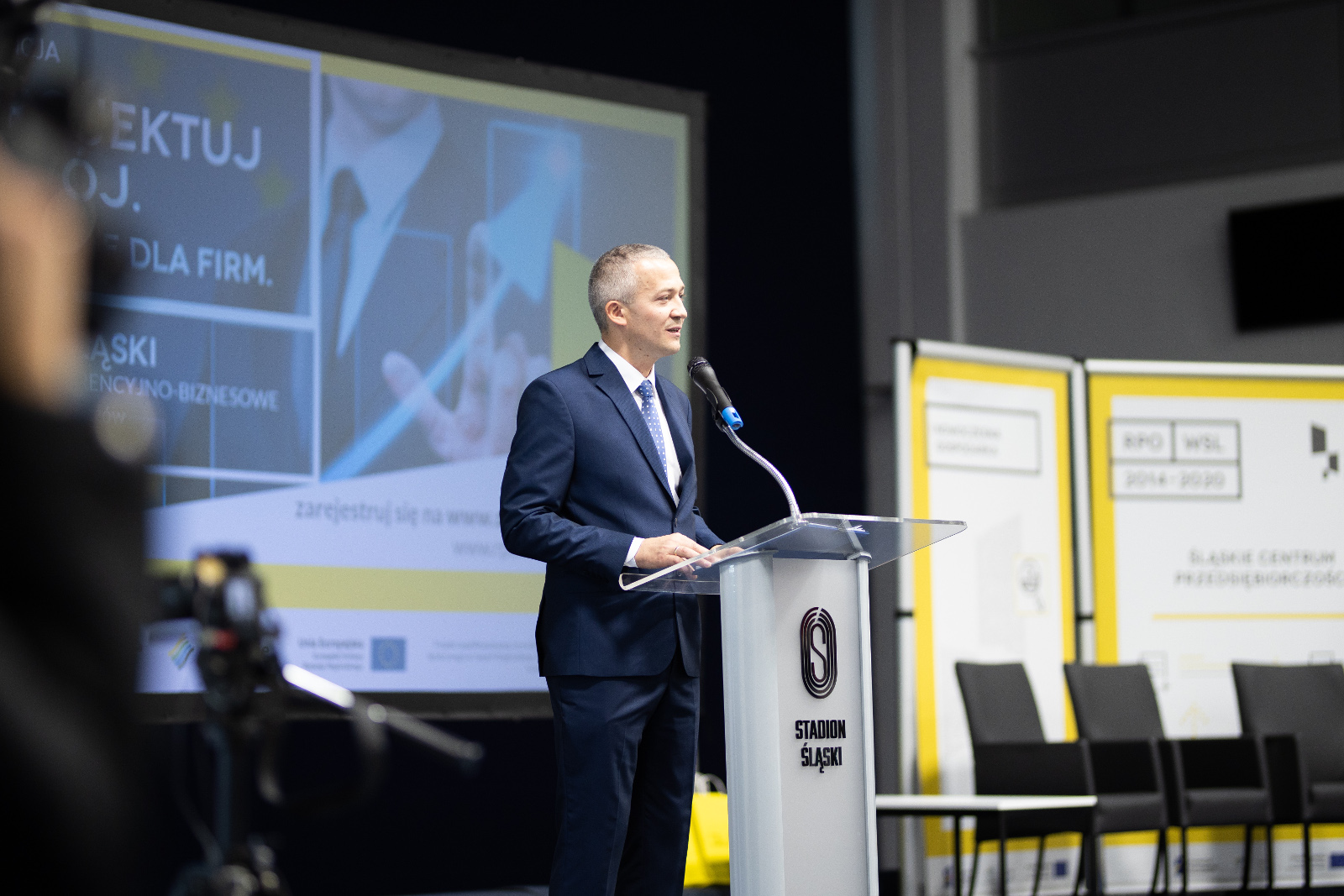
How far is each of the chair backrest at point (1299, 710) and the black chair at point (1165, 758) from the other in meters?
0.26

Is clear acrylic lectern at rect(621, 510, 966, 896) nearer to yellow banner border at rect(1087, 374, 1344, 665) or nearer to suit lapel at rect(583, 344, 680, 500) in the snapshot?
suit lapel at rect(583, 344, 680, 500)

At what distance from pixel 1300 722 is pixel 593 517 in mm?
3812

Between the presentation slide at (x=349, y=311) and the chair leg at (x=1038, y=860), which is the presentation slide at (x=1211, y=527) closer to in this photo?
the chair leg at (x=1038, y=860)

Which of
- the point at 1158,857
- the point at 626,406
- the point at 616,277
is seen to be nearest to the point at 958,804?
the point at 1158,857

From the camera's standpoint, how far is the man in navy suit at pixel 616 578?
239 centimetres

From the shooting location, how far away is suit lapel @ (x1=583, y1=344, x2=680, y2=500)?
8.50 feet

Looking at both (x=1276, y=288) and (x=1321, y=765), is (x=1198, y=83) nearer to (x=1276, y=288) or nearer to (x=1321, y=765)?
(x=1276, y=288)

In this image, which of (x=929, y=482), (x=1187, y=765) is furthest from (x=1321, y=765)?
Result: (x=929, y=482)

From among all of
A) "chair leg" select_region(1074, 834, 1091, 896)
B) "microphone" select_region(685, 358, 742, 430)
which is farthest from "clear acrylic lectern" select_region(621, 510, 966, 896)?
"chair leg" select_region(1074, 834, 1091, 896)

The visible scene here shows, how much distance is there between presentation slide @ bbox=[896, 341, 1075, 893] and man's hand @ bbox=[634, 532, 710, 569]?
2.84m

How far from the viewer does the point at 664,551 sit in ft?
7.66

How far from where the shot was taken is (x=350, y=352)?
4.59m

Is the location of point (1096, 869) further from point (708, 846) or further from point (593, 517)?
point (593, 517)

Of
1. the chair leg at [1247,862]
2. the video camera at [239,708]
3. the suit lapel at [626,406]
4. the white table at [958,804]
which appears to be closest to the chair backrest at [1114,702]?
the chair leg at [1247,862]
